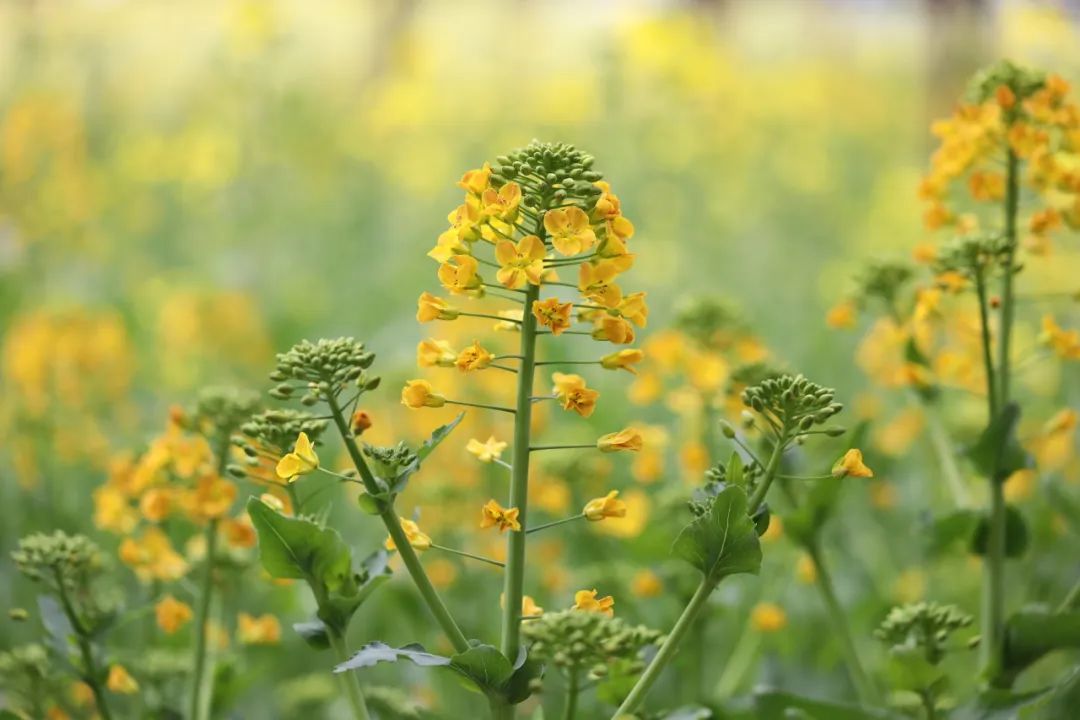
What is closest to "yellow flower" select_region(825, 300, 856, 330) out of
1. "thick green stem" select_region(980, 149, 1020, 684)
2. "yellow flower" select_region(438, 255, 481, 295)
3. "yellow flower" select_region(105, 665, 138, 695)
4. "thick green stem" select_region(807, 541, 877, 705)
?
"thick green stem" select_region(980, 149, 1020, 684)

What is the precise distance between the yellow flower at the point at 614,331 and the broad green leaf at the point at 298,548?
41cm

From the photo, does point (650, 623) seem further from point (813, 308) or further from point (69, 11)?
point (69, 11)

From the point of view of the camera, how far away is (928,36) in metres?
7.49

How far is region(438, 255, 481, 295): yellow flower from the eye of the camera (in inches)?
A: 56.1

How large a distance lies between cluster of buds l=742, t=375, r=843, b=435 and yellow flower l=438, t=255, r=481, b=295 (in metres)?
0.37

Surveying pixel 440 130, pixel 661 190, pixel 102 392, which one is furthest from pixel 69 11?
pixel 102 392

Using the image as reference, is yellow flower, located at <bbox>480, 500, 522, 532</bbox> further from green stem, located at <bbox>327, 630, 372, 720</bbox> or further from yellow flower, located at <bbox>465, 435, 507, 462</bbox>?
green stem, located at <bbox>327, 630, 372, 720</bbox>

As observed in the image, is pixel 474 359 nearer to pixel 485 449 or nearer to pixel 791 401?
pixel 485 449

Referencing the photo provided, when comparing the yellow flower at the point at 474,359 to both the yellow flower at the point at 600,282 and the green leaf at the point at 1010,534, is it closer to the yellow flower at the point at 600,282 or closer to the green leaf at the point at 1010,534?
the yellow flower at the point at 600,282

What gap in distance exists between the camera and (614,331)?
1459mm

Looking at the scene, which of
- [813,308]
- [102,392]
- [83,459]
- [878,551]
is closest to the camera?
[878,551]

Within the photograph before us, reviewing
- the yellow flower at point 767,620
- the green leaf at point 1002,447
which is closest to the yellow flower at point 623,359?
the green leaf at point 1002,447

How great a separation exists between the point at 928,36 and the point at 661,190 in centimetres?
228

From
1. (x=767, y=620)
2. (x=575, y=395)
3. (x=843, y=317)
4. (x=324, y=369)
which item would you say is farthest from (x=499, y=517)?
(x=767, y=620)
